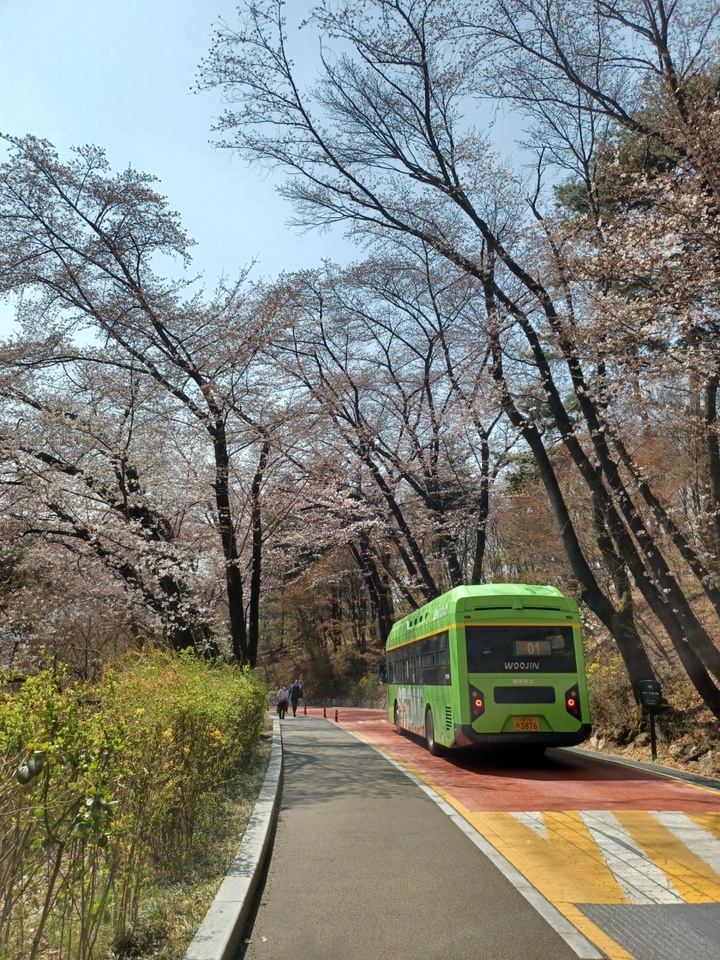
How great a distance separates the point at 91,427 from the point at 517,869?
12256 millimetres

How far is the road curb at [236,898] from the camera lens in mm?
4551

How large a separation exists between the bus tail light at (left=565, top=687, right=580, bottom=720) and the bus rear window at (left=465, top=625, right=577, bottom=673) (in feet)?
1.21

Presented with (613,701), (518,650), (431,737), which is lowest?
(431,737)

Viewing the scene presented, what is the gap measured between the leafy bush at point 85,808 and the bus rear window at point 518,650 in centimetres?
801

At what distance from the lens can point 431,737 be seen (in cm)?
1683

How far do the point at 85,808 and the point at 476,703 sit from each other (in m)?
10.8

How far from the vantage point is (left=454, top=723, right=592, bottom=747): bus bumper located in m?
13.6

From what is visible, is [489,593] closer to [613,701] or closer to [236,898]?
[613,701]

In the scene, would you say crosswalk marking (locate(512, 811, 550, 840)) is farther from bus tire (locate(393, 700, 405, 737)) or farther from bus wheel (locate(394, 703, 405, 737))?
bus wheel (locate(394, 703, 405, 737))

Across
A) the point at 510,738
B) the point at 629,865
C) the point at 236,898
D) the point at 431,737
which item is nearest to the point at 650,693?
the point at 510,738

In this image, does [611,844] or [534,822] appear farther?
[534,822]

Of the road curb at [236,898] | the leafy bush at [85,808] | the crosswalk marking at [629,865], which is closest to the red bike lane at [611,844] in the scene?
the crosswalk marking at [629,865]

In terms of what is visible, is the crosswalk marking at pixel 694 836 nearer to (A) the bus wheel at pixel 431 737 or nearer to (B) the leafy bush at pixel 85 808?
(B) the leafy bush at pixel 85 808

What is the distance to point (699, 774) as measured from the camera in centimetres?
1307
